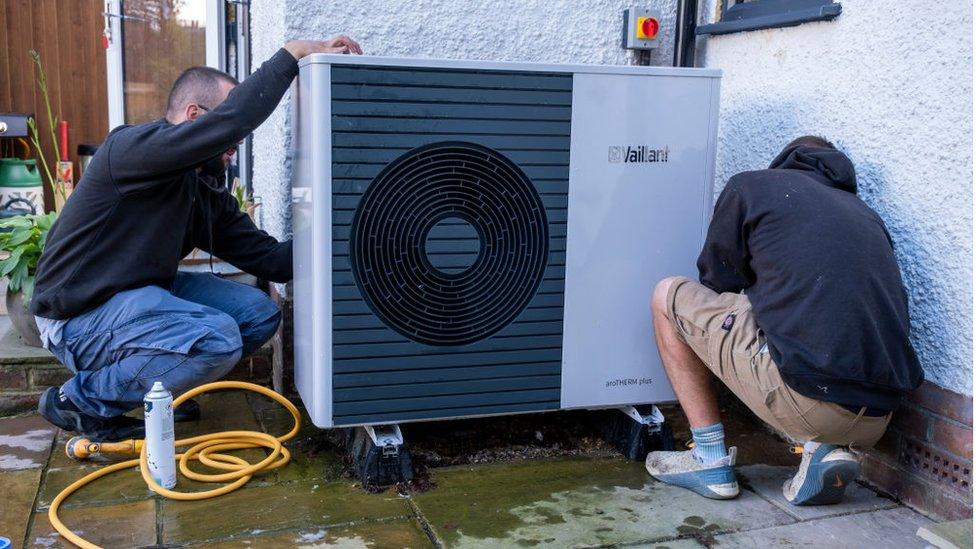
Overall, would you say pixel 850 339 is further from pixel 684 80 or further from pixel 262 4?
pixel 262 4

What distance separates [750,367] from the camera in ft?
7.61

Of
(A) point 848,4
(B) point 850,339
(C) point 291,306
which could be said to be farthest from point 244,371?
(A) point 848,4

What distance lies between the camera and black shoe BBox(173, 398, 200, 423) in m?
2.98

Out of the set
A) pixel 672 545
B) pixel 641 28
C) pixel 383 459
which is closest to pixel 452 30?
pixel 641 28

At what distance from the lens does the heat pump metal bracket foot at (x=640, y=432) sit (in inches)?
107

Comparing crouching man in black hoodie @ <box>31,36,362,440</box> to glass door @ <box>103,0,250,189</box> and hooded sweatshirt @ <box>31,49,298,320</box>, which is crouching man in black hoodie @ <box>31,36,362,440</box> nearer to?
hooded sweatshirt @ <box>31,49,298,320</box>

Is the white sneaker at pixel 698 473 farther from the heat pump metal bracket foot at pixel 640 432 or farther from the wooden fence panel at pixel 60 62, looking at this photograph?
the wooden fence panel at pixel 60 62

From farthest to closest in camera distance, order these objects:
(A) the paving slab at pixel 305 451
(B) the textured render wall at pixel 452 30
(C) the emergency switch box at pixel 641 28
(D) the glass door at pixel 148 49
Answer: (D) the glass door at pixel 148 49 → (C) the emergency switch box at pixel 641 28 → (B) the textured render wall at pixel 452 30 → (A) the paving slab at pixel 305 451

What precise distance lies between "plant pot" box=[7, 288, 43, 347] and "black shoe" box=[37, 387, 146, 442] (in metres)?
0.48

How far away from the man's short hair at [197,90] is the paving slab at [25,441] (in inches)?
43.5

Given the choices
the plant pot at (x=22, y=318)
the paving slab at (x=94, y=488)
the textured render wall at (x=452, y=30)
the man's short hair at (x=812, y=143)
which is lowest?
the paving slab at (x=94, y=488)

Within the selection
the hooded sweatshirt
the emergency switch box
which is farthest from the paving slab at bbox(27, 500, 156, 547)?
the emergency switch box

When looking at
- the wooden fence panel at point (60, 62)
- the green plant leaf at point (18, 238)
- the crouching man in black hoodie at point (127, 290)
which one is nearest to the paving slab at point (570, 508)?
the crouching man in black hoodie at point (127, 290)

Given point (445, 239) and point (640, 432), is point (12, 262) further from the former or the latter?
point (640, 432)
